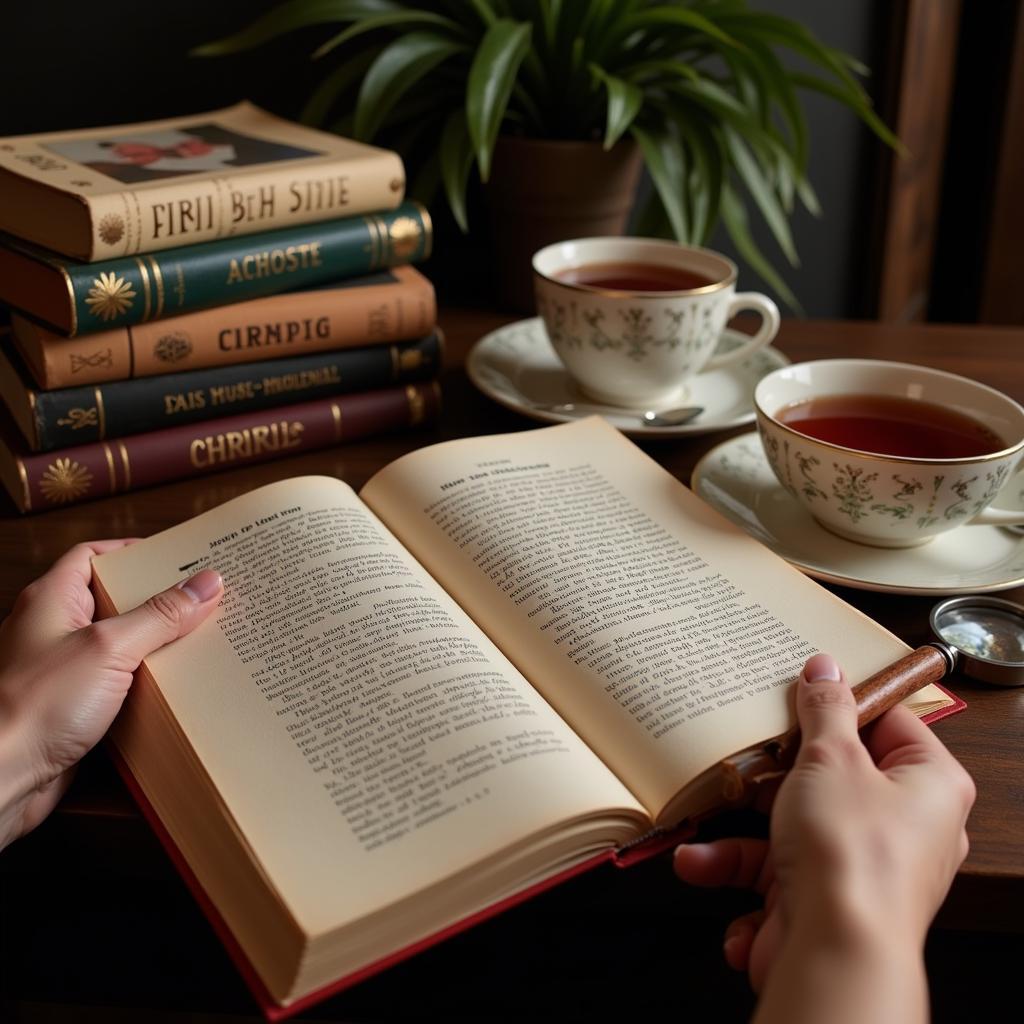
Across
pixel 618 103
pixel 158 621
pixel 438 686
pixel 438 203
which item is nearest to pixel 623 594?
pixel 438 686

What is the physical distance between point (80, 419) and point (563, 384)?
412 millimetres

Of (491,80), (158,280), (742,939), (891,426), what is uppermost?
(491,80)

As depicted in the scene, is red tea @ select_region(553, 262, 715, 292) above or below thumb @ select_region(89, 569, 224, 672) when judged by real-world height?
above

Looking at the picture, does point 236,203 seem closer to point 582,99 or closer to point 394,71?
point 394,71

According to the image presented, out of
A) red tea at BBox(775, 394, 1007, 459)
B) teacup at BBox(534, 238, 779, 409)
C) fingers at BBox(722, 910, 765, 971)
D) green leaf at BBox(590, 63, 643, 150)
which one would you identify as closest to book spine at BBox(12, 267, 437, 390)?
teacup at BBox(534, 238, 779, 409)

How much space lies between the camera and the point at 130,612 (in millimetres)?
641

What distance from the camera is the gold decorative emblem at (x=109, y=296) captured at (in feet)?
2.65

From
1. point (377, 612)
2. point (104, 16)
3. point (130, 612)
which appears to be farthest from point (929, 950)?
point (104, 16)

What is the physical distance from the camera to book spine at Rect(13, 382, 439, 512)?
854 mm

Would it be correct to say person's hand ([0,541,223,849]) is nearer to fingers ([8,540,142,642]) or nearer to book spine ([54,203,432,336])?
fingers ([8,540,142,642])

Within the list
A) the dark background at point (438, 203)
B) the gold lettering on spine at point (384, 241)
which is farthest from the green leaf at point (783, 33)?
the gold lettering on spine at point (384, 241)

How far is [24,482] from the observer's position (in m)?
0.84

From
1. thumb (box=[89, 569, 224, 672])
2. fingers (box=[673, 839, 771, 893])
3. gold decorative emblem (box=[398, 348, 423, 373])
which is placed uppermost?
gold decorative emblem (box=[398, 348, 423, 373])

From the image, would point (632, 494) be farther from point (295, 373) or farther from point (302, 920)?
point (302, 920)
